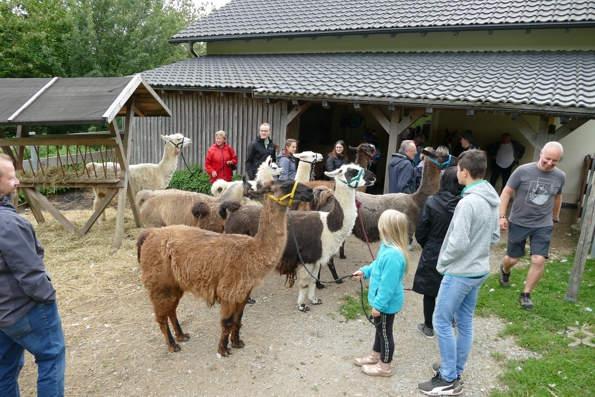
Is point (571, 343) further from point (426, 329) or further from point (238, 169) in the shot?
point (238, 169)

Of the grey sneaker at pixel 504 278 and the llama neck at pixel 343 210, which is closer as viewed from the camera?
the llama neck at pixel 343 210

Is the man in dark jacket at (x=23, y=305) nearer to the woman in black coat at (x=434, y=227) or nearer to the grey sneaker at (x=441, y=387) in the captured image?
the grey sneaker at (x=441, y=387)

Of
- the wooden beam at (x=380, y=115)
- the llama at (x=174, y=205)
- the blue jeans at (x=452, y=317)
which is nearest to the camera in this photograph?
the blue jeans at (x=452, y=317)

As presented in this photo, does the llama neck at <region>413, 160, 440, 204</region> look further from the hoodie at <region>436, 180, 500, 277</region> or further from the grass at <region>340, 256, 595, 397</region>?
the hoodie at <region>436, 180, 500, 277</region>

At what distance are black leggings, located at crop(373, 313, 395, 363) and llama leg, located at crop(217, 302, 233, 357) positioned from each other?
1.30 metres

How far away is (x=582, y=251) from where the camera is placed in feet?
15.2

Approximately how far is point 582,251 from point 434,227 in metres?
2.51

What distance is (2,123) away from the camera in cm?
514

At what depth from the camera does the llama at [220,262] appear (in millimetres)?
3330

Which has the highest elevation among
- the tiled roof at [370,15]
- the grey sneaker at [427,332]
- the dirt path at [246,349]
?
the tiled roof at [370,15]

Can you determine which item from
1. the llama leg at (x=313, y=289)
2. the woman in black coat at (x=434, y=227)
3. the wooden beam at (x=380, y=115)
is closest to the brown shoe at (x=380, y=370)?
the woman in black coat at (x=434, y=227)

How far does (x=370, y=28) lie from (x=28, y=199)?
30.5 ft

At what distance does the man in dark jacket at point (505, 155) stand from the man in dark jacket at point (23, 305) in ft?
33.4

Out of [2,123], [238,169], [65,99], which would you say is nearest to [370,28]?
[238,169]
